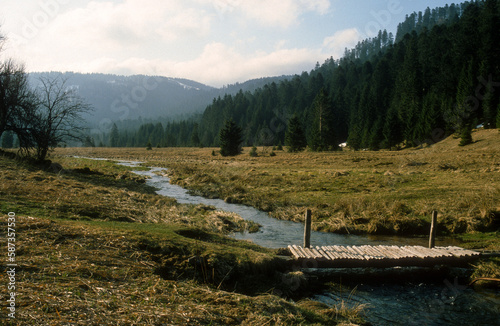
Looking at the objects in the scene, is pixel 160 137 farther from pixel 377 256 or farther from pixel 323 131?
pixel 377 256

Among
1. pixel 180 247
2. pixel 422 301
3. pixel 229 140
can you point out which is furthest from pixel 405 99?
pixel 180 247

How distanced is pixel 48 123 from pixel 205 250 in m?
27.0

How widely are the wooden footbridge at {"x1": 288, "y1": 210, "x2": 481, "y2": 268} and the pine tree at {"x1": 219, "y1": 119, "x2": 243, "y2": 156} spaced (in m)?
59.5

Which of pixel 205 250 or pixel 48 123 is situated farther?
pixel 48 123

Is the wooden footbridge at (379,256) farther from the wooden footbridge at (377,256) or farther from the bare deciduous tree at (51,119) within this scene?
the bare deciduous tree at (51,119)

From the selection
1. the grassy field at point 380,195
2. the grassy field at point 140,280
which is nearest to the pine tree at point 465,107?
the grassy field at point 380,195

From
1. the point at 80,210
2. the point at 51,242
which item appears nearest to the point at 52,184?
the point at 80,210

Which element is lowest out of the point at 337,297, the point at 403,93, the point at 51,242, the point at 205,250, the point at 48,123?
the point at 337,297

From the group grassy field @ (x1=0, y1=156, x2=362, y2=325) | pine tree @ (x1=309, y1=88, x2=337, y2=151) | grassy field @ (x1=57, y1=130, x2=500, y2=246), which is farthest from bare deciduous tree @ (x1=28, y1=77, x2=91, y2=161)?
pine tree @ (x1=309, y1=88, x2=337, y2=151)

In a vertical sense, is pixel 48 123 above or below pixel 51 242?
above

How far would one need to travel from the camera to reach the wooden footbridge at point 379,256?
444 inches

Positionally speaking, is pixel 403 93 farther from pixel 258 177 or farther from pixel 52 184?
pixel 52 184

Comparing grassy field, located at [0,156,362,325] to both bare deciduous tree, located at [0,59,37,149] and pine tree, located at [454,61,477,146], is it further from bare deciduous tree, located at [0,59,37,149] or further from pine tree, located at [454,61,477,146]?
pine tree, located at [454,61,477,146]

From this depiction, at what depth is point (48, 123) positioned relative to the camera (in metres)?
28.8
